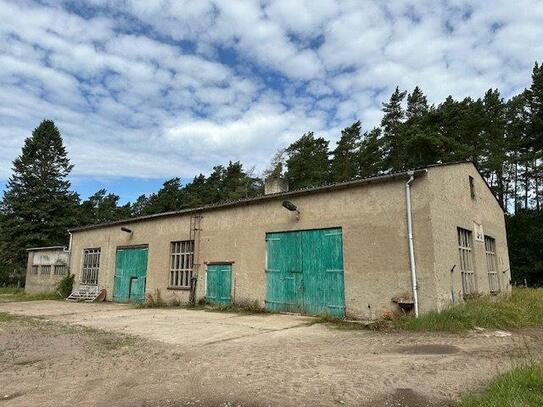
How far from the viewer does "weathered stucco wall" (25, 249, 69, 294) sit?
2361 centimetres

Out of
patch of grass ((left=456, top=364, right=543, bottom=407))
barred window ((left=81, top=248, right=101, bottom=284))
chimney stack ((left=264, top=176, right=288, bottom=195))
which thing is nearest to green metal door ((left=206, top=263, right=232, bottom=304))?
chimney stack ((left=264, top=176, right=288, bottom=195))

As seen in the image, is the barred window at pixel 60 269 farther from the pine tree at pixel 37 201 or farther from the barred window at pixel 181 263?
the pine tree at pixel 37 201

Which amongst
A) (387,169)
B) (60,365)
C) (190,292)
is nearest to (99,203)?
(387,169)

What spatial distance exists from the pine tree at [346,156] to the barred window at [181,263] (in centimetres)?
2255

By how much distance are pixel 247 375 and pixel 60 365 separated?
3160 millimetres

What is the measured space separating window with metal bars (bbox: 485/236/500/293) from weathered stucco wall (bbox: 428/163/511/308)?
0.32 metres

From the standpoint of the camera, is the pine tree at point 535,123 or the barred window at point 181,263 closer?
the barred window at point 181,263

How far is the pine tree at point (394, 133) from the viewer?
33.8m

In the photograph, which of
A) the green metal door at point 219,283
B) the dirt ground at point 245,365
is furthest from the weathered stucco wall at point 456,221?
the green metal door at point 219,283

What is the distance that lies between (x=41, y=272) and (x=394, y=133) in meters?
28.1

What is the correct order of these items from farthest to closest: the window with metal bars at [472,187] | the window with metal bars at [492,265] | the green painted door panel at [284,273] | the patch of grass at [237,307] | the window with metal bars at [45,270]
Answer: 1. the window with metal bars at [45,270]
2. the window with metal bars at [492,265]
3. the window with metal bars at [472,187]
4. the patch of grass at [237,307]
5. the green painted door panel at [284,273]

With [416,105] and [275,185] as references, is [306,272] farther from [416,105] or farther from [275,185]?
[416,105]

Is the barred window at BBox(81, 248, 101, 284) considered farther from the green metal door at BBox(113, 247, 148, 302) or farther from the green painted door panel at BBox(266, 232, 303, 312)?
the green painted door panel at BBox(266, 232, 303, 312)

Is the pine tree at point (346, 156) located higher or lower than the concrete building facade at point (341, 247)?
higher
